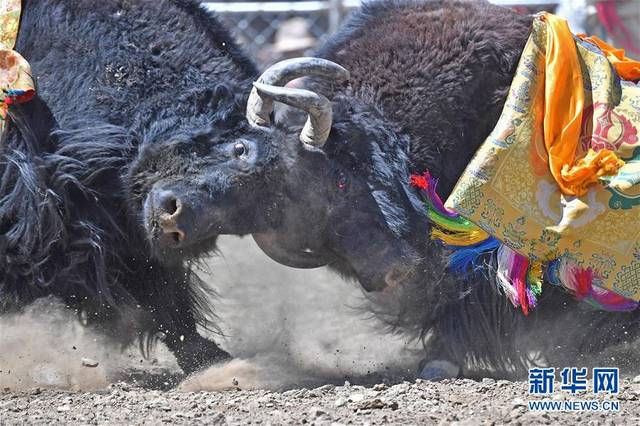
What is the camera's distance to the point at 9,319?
4.14 m

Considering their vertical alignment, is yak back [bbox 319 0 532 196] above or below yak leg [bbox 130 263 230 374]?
above

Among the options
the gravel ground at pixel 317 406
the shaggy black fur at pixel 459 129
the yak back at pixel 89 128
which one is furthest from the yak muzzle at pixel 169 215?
the shaggy black fur at pixel 459 129

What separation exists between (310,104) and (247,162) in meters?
0.31

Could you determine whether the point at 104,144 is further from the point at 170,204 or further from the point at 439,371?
the point at 439,371

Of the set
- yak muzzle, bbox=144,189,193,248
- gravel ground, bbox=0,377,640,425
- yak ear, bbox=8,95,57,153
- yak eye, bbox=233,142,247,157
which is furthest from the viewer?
yak ear, bbox=8,95,57,153

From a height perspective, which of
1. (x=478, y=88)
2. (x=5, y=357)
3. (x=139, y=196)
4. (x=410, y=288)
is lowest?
(x=5, y=357)

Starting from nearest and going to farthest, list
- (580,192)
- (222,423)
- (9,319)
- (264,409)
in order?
(222,423) → (264,409) → (580,192) → (9,319)

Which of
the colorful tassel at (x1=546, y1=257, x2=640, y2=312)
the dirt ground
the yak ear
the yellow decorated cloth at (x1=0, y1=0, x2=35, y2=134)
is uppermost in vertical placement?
the yellow decorated cloth at (x1=0, y1=0, x2=35, y2=134)

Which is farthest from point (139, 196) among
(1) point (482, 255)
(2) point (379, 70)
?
(1) point (482, 255)

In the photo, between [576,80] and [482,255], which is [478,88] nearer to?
[576,80]

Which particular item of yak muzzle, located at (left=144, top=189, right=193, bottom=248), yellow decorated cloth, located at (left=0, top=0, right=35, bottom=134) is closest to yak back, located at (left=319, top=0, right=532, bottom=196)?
yak muzzle, located at (left=144, top=189, right=193, bottom=248)

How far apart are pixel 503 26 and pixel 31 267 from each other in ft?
6.52

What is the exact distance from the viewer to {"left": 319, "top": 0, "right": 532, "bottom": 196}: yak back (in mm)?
4117

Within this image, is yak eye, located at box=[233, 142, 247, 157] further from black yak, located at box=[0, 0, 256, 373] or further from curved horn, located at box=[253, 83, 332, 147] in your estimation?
curved horn, located at box=[253, 83, 332, 147]
